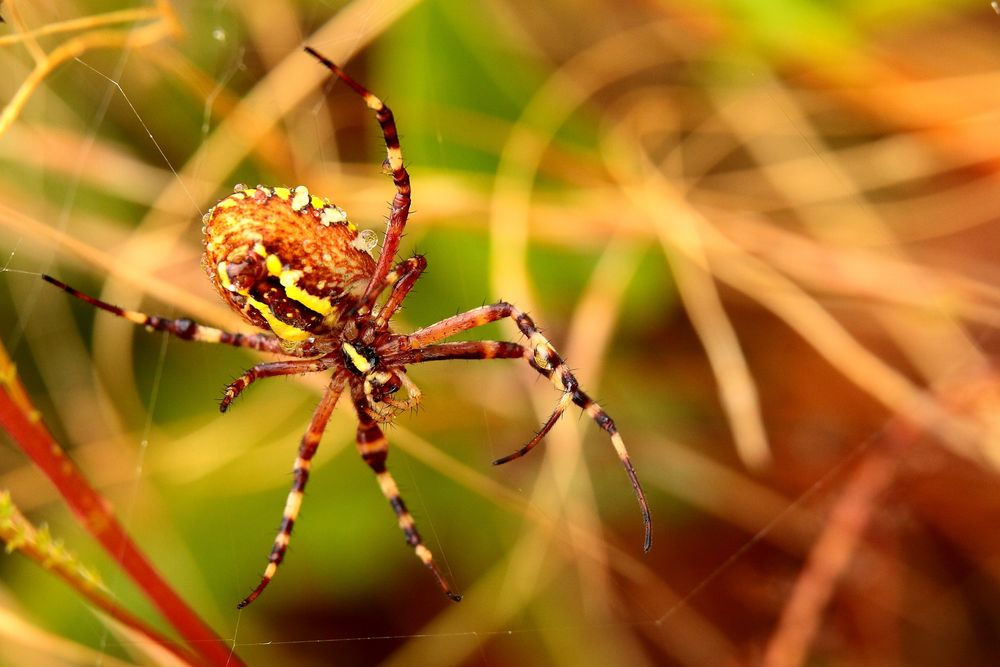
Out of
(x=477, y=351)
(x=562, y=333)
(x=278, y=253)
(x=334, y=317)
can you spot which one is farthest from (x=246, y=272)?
(x=562, y=333)

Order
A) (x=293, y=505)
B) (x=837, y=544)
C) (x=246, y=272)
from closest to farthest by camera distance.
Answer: (x=246, y=272)
(x=293, y=505)
(x=837, y=544)

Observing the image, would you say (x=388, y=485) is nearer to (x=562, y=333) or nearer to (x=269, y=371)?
(x=269, y=371)

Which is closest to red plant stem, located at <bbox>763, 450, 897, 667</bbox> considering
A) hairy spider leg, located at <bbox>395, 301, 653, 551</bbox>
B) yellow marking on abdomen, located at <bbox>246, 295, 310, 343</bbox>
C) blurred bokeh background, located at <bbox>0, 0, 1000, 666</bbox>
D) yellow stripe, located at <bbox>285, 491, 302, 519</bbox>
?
blurred bokeh background, located at <bbox>0, 0, 1000, 666</bbox>

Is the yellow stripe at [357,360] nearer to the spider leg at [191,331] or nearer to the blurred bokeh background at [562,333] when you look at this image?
the spider leg at [191,331]

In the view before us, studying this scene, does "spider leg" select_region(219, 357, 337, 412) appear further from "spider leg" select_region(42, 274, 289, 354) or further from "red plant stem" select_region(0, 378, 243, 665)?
"red plant stem" select_region(0, 378, 243, 665)

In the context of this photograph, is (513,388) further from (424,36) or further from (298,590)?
(424,36)

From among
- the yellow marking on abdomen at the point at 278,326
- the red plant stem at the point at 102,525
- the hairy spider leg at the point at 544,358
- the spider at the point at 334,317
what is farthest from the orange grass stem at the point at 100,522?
the hairy spider leg at the point at 544,358
